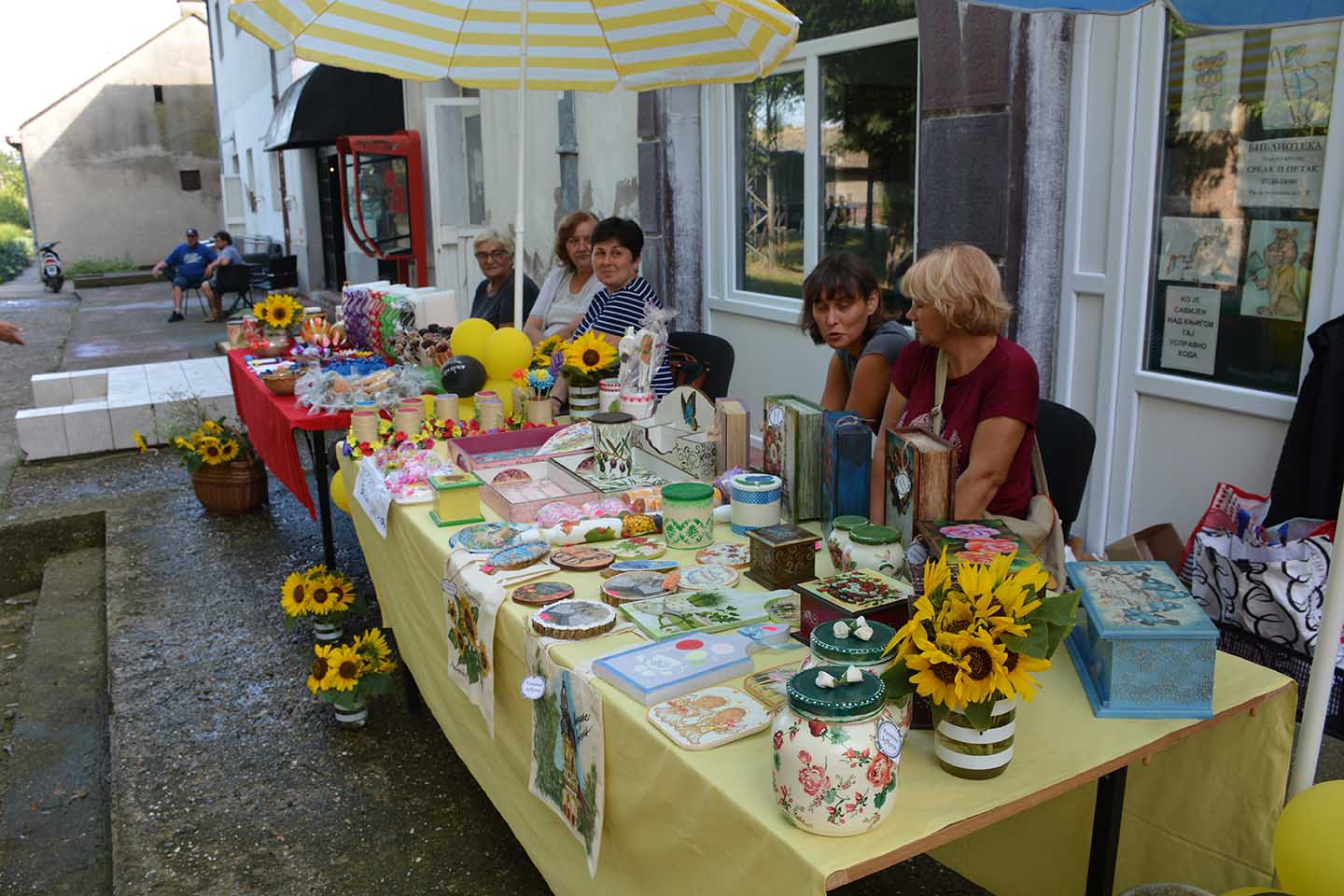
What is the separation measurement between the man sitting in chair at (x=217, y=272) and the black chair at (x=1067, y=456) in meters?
13.9

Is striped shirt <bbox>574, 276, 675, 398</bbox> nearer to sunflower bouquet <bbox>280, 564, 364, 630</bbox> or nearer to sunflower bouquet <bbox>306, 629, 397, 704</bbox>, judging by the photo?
sunflower bouquet <bbox>280, 564, 364, 630</bbox>

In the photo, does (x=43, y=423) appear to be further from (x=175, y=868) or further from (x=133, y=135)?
(x=133, y=135)

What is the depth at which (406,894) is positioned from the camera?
7.98 ft

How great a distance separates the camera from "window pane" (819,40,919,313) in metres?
4.56

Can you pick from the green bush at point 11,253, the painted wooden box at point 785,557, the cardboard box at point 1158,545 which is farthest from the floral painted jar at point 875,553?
the green bush at point 11,253

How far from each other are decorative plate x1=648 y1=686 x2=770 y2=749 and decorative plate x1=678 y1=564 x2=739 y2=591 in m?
0.41

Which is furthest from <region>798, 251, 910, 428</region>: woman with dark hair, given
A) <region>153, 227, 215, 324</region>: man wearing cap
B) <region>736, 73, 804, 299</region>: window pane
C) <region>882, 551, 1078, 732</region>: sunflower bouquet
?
<region>153, 227, 215, 324</region>: man wearing cap

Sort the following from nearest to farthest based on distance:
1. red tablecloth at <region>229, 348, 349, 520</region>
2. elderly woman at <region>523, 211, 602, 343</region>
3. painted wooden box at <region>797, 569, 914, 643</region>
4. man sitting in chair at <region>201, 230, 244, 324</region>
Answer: painted wooden box at <region>797, 569, 914, 643</region>, red tablecloth at <region>229, 348, 349, 520</region>, elderly woman at <region>523, 211, 602, 343</region>, man sitting in chair at <region>201, 230, 244, 324</region>

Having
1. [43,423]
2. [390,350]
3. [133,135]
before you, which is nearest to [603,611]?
[390,350]

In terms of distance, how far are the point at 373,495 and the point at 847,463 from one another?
138 cm

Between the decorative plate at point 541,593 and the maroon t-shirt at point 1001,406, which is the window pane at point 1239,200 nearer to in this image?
the maroon t-shirt at point 1001,406

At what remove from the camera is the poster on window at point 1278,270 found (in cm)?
312

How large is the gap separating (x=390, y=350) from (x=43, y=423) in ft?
11.9

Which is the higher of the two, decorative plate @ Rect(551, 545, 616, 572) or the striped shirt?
the striped shirt
